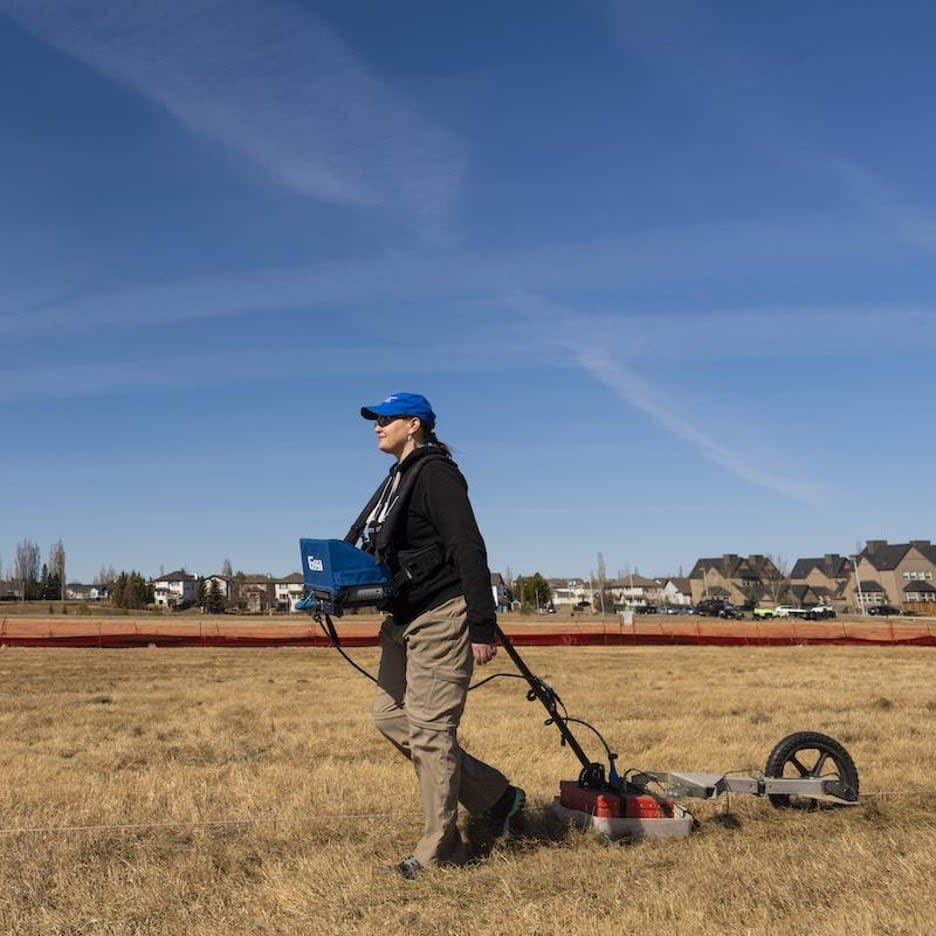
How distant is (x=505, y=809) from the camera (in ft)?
15.6

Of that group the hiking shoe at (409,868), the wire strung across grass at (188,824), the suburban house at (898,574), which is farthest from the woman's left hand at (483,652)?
the suburban house at (898,574)

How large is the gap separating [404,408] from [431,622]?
43.3 inches

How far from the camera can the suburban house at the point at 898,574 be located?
12112 cm

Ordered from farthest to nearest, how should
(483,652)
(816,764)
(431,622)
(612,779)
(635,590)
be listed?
(635,590), (816,764), (612,779), (431,622), (483,652)

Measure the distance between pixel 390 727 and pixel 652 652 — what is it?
25.5m

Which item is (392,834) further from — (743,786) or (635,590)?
(635,590)

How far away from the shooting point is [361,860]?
4.21m

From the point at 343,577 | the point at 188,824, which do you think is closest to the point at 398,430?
the point at 343,577

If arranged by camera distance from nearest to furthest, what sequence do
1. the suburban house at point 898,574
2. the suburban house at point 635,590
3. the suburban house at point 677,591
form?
the suburban house at point 898,574 < the suburban house at point 677,591 < the suburban house at point 635,590

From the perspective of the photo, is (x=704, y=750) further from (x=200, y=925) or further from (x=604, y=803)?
(x=200, y=925)

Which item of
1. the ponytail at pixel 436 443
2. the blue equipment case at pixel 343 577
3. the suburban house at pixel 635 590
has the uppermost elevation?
the ponytail at pixel 436 443

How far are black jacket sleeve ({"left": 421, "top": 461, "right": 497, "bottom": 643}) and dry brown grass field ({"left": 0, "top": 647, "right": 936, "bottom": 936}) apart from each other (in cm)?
112

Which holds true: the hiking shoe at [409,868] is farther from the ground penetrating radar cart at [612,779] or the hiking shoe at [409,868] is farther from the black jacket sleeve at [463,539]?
the black jacket sleeve at [463,539]

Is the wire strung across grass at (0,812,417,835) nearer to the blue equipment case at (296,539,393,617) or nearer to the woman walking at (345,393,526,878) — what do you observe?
the woman walking at (345,393,526,878)
